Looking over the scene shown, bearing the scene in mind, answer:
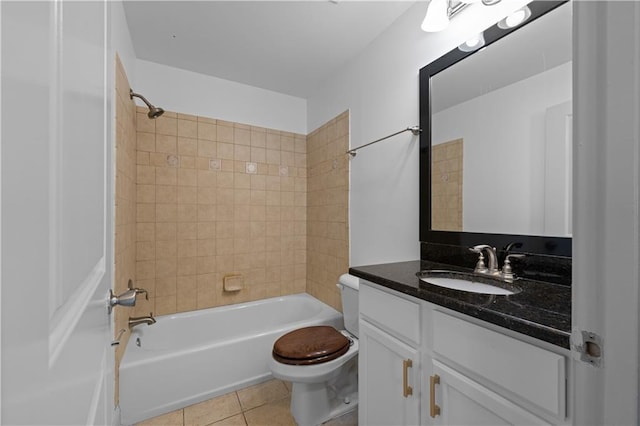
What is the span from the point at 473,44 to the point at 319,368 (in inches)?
70.4

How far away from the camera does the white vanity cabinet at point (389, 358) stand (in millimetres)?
983

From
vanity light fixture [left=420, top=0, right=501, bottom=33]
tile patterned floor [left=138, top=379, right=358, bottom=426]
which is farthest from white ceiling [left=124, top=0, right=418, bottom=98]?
tile patterned floor [left=138, top=379, right=358, bottom=426]

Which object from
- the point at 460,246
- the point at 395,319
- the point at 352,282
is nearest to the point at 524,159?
the point at 460,246

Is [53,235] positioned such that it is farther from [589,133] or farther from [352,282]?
[352,282]

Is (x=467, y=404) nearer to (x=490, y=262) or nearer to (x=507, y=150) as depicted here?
(x=490, y=262)

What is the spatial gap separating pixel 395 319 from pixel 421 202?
0.72 m

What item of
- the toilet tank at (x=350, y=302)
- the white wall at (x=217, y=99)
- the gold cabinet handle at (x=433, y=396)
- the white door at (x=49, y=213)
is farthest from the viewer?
the white wall at (x=217, y=99)

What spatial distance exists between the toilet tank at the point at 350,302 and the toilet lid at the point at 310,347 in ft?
0.53

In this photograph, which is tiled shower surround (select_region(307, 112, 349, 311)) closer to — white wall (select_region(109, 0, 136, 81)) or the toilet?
the toilet

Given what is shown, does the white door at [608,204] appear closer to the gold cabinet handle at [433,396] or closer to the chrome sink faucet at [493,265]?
the gold cabinet handle at [433,396]

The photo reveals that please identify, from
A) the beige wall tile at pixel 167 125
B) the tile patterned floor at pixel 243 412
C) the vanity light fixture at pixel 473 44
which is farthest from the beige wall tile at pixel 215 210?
the vanity light fixture at pixel 473 44

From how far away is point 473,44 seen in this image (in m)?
1.30

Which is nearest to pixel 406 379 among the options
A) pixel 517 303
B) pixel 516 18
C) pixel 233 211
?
pixel 517 303

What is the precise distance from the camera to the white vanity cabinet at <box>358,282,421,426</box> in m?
0.98
